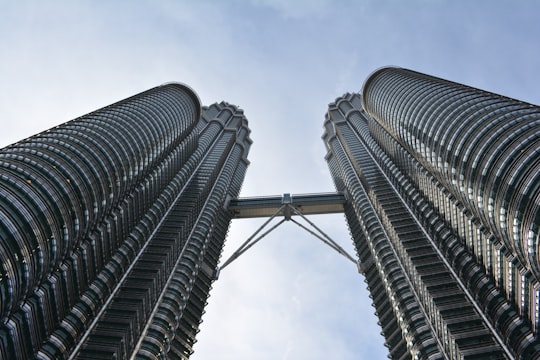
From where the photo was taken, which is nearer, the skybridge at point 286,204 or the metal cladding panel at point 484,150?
the metal cladding panel at point 484,150

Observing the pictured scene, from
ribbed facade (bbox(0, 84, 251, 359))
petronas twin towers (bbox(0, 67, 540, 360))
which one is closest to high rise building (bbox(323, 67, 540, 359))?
petronas twin towers (bbox(0, 67, 540, 360))

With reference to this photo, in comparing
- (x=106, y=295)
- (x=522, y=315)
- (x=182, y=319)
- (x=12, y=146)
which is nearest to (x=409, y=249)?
(x=522, y=315)

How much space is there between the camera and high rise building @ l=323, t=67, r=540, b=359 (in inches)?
2437

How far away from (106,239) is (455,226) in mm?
71520

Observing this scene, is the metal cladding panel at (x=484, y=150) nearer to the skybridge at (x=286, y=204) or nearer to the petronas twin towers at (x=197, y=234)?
the petronas twin towers at (x=197, y=234)

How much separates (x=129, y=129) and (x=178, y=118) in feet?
103

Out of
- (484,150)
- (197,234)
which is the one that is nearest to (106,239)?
(197,234)

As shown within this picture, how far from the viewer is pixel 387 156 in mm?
149375

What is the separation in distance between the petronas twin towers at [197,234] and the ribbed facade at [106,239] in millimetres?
324

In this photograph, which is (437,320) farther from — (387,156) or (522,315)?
(387,156)

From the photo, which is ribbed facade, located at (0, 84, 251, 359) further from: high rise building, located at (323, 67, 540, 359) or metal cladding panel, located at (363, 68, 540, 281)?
metal cladding panel, located at (363, 68, 540, 281)

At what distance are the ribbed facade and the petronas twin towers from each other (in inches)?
12.8

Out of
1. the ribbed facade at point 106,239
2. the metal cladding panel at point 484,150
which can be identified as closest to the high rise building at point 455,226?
the metal cladding panel at point 484,150

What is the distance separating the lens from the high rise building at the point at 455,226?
6191 centimetres
